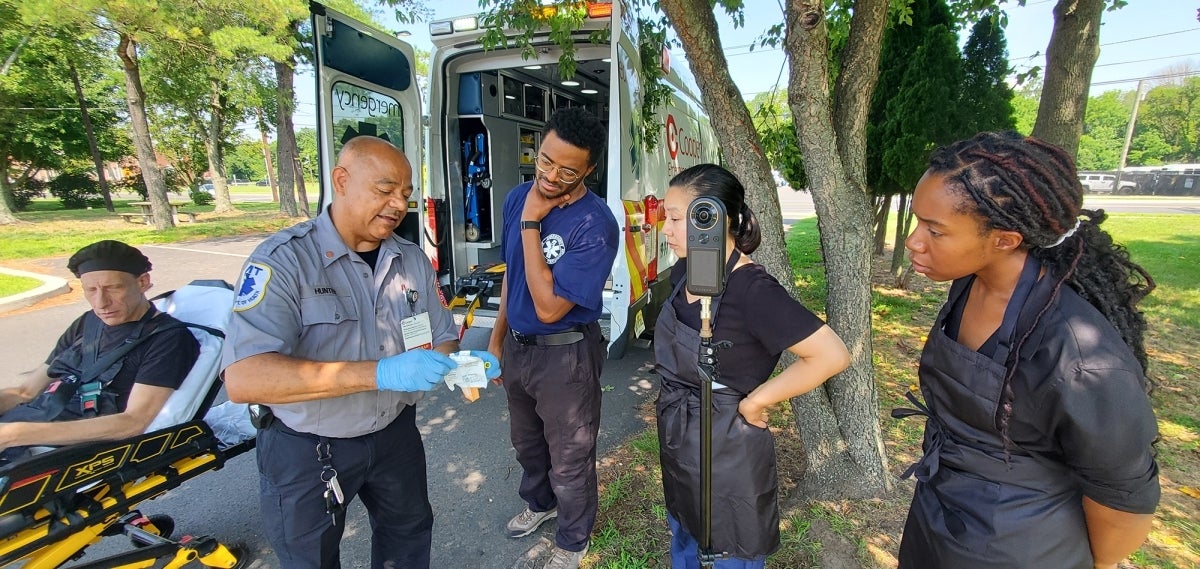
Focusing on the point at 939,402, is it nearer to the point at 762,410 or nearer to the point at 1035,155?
the point at 762,410

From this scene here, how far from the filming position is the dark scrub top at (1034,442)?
0.98 metres

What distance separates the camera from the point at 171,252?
10516mm

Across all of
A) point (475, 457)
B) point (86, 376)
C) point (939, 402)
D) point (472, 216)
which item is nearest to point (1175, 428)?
point (939, 402)

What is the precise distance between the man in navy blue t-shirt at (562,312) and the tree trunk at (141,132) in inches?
603

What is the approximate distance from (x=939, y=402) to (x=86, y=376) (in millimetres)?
3044

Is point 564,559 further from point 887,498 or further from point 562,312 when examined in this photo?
point 887,498

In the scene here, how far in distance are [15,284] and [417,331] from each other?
350 inches

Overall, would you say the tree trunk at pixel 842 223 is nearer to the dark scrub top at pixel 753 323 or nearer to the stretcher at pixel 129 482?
the dark scrub top at pixel 753 323

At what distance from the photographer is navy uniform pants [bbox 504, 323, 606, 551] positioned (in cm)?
217

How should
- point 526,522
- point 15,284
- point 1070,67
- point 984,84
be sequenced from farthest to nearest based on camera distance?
1. point 15,284
2. point 984,84
3. point 1070,67
4. point 526,522

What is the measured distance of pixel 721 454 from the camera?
1.58m

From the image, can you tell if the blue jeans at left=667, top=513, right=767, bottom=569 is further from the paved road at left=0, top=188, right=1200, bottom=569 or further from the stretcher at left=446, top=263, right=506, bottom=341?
the stretcher at left=446, top=263, right=506, bottom=341

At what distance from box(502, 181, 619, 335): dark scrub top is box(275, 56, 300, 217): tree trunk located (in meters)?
15.6

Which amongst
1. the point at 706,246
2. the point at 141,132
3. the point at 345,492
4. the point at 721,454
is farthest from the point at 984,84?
the point at 141,132
